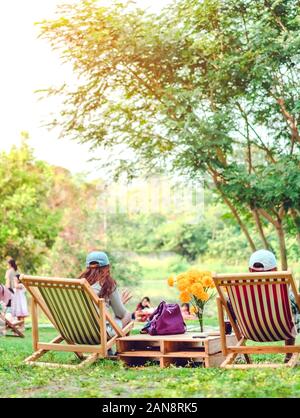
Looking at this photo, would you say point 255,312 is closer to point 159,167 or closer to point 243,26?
point 243,26

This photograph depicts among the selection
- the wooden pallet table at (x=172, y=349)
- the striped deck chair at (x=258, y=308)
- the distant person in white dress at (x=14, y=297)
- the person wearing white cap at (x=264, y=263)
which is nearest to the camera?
the striped deck chair at (x=258, y=308)

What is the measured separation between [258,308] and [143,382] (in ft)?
3.44

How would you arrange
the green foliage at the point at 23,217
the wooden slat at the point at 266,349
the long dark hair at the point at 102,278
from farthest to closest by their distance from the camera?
the green foliage at the point at 23,217 → the long dark hair at the point at 102,278 → the wooden slat at the point at 266,349

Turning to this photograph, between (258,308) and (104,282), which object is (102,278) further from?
(258,308)

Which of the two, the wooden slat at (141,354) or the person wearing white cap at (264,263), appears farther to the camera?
the wooden slat at (141,354)

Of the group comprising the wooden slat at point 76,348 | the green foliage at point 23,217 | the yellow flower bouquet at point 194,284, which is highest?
the green foliage at point 23,217

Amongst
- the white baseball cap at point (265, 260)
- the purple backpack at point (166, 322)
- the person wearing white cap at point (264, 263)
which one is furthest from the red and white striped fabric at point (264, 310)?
the purple backpack at point (166, 322)

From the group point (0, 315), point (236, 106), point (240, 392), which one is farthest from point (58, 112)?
point (240, 392)

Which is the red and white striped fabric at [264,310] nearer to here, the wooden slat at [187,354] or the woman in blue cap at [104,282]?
the wooden slat at [187,354]

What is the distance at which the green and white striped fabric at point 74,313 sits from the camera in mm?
5601

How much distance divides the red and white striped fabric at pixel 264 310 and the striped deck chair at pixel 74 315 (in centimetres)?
95

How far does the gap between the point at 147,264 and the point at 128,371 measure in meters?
22.3

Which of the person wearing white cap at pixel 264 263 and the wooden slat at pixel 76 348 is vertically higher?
the person wearing white cap at pixel 264 263

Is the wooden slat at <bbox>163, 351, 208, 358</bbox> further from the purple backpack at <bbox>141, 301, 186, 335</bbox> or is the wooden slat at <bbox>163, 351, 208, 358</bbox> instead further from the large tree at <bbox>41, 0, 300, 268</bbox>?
the large tree at <bbox>41, 0, 300, 268</bbox>
